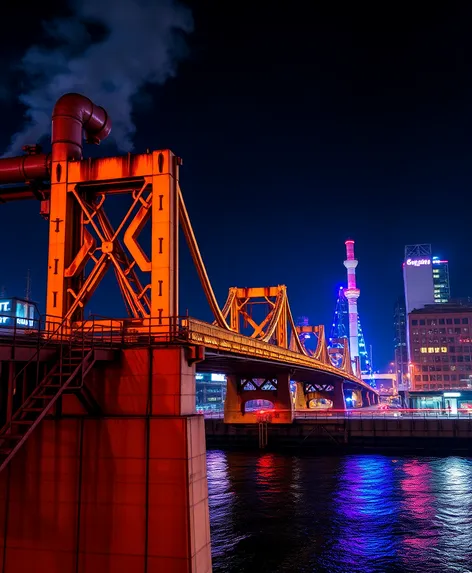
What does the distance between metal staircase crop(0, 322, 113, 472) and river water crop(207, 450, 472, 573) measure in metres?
12.6

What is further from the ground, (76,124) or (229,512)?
(76,124)

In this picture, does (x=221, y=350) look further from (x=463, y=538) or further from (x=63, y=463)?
(x=463, y=538)

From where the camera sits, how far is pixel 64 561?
19.1 m

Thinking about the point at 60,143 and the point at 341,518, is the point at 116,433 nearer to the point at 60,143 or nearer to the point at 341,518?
the point at 60,143

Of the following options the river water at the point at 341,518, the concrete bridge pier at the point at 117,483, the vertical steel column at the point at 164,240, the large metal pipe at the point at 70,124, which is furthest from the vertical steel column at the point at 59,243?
the river water at the point at 341,518

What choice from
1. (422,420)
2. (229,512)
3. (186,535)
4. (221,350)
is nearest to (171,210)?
(221,350)

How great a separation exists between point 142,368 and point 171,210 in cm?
670

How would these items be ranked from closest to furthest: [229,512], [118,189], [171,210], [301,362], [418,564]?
[171,210]
[118,189]
[418,564]
[229,512]
[301,362]

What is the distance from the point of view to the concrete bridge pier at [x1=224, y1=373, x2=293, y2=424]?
75.1m

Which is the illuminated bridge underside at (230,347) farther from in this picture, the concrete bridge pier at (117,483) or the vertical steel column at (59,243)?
the vertical steel column at (59,243)

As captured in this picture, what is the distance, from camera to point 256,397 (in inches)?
3049

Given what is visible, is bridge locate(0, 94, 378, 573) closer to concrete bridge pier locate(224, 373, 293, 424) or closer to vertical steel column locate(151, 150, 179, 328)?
vertical steel column locate(151, 150, 179, 328)

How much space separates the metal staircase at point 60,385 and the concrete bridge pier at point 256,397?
5533 centimetres

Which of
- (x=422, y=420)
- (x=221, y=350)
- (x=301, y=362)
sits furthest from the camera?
(x=422, y=420)
